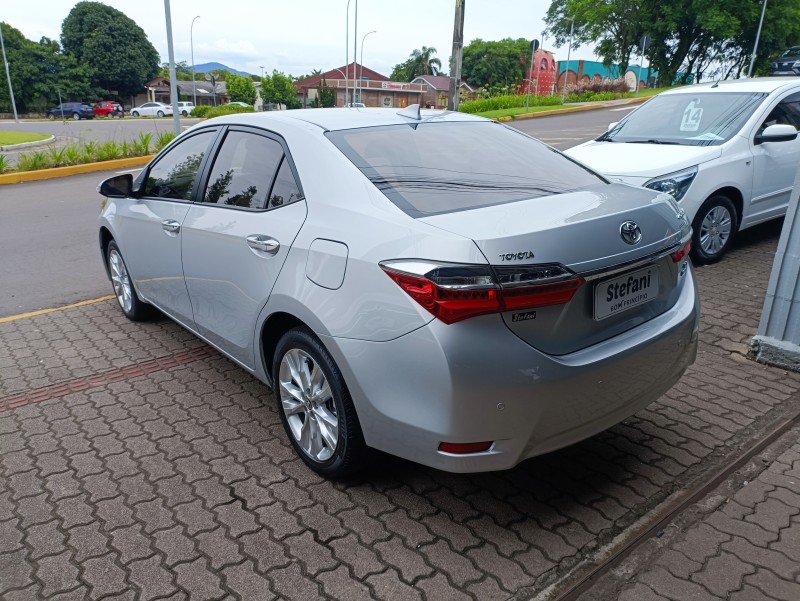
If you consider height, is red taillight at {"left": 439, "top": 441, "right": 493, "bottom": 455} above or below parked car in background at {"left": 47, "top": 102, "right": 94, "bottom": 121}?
above

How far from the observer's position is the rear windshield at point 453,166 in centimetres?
276

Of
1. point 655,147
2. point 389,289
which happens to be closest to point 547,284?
point 389,289

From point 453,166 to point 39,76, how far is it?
75551 mm

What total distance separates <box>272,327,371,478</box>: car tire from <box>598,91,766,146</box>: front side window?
4.98m

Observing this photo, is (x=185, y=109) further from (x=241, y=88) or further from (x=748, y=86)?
(x=748, y=86)

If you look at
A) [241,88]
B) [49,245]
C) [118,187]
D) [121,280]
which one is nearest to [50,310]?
[121,280]

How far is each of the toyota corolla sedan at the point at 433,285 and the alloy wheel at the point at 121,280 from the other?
1.59 metres

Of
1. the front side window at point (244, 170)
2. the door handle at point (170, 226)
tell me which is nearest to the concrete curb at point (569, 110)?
the door handle at point (170, 226)

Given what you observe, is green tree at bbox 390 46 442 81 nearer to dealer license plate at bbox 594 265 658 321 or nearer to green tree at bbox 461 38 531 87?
green tree at bbox 461 38 531 87

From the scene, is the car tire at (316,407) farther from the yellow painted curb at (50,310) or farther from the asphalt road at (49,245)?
the asphalt road at (49,245)

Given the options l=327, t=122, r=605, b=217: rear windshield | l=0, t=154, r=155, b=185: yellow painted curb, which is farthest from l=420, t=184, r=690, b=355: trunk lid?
l=0, t=154, r=155, b=185: yellow painted curb

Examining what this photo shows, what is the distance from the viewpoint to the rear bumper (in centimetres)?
228

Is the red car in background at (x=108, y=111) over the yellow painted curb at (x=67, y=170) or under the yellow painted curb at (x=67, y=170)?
under

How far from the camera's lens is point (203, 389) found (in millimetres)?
4027
